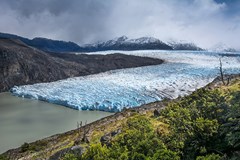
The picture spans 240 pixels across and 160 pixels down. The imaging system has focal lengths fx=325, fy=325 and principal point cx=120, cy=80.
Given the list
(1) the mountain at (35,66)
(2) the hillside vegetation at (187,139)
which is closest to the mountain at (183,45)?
(1) the mountain at (35,66)

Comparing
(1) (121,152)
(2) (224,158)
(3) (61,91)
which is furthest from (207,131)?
(3) (61,91)

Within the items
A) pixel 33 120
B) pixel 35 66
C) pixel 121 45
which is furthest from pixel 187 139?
pixel 121 45

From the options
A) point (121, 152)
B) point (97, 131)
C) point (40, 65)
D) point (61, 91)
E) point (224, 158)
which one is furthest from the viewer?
point (40, 65)

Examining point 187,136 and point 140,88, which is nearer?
point 187,136

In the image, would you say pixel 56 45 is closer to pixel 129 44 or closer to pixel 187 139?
pixel 129 44

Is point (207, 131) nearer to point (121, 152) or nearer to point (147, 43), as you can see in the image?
point (121, 152)

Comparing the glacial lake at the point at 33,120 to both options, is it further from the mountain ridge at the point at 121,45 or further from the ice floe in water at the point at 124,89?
the mountain ridge at the point at 121,45

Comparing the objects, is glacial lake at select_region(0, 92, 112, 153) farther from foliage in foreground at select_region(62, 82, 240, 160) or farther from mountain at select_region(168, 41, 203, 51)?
mountain at select_region(168, 41, 203, 51)
